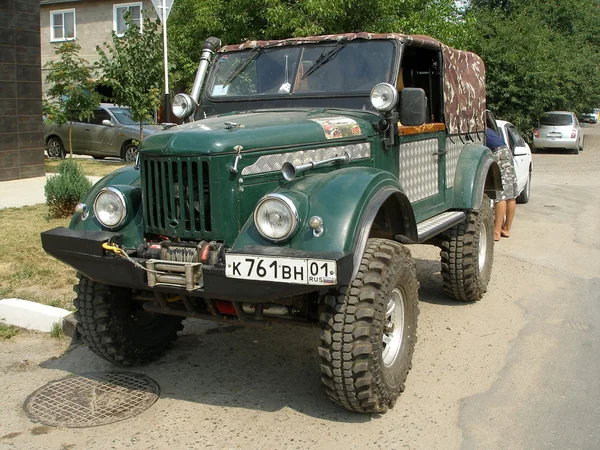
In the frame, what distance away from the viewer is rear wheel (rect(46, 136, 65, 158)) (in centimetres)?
1922

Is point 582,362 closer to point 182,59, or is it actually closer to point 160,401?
point 160,401

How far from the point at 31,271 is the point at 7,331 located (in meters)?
1.45

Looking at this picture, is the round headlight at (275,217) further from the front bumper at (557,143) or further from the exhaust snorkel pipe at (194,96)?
the front bumper at (557,143)

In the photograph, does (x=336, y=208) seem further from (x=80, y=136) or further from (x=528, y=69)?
(x=528, y=69)

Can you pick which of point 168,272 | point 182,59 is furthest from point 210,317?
point 182,59

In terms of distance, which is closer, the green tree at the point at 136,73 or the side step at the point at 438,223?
the side step at the point at 438,223

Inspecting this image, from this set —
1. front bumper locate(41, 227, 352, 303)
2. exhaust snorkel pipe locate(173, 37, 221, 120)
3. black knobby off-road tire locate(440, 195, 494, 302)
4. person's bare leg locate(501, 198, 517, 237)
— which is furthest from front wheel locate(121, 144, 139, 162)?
front bumper locate(41, 227, 352, 303)

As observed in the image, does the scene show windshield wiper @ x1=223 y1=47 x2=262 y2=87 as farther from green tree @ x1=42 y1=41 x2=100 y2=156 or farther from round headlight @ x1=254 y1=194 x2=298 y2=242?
green tree @ x1=42 y1=41 x2=100 y2=156

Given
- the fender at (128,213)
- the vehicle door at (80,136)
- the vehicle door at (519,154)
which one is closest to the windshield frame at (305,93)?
the fender at (128,213)

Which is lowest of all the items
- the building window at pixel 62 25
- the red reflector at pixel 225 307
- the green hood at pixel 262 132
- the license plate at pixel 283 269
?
the red reflector at pixel 225 307

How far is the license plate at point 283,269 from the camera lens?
3492 millimetres

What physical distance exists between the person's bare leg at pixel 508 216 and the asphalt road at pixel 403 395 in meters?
2.67

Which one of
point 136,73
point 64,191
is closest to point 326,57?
point 64,191

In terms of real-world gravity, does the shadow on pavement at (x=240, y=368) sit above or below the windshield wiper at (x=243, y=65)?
below
